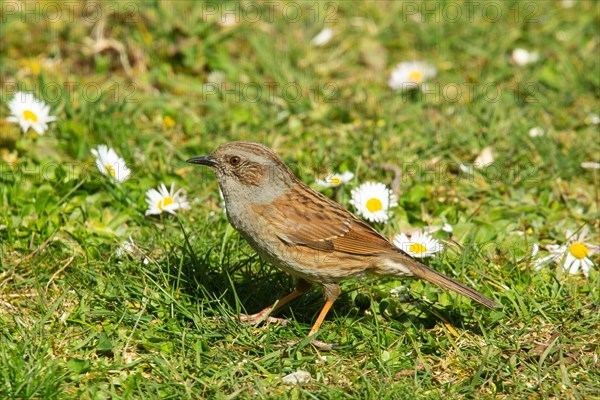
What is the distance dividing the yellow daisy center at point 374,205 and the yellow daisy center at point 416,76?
2.50 m

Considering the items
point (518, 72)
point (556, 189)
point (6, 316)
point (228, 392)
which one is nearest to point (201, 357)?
point (228, 392)

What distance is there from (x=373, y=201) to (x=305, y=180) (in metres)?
0.84

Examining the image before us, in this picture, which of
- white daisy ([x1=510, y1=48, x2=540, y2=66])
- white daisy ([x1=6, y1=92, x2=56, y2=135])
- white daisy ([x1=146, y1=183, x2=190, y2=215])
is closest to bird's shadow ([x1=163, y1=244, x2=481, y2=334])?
white daisy ([x1=146, y1=183, x2=190, y2=215])

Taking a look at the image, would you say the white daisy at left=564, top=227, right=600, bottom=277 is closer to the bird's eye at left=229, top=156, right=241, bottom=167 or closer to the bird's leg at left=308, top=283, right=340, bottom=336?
the bird's leg at left=308, top=283, right=340, bottom=336

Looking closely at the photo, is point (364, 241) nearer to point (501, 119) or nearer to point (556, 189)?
point (556, 189)

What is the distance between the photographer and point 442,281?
18.4ft

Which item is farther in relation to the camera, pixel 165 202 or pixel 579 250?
pixel 165 202

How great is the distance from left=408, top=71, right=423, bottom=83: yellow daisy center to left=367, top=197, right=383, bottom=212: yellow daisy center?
8.22 ft

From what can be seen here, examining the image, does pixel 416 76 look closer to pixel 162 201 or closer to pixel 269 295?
pixel 162 201

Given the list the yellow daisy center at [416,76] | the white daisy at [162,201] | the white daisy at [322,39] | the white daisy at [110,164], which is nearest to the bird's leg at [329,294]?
the white daisy at [162,201]

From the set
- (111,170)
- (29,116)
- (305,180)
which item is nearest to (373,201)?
(305,180)

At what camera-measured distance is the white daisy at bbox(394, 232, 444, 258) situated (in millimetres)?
6184

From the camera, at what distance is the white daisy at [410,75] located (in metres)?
8.75

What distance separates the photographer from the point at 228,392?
496 cm
